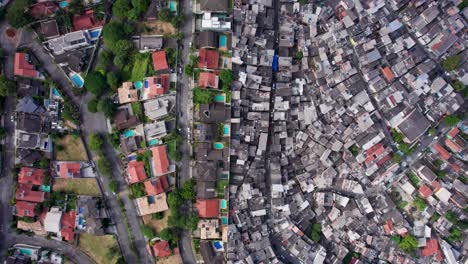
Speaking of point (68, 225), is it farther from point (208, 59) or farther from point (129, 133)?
point (208, 59)

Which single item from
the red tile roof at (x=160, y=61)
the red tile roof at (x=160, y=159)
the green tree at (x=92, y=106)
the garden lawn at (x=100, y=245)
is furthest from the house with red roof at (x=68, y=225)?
the red tile roof at (x=160, y=61)

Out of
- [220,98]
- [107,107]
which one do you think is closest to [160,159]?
[107,107]

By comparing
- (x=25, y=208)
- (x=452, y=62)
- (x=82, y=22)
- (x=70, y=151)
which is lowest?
(x=25, y=208)

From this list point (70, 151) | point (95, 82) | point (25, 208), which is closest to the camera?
point (95, 82)

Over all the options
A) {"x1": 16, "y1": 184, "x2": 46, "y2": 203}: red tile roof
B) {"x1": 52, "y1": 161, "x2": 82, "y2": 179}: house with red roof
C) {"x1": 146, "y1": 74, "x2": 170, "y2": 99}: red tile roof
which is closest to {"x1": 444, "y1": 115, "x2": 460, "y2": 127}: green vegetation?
{"x1": 146, "y1": 74, "x2": 170, "y2": 99}: red tile roof

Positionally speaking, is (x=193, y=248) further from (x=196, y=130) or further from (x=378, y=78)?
(x=378, y=78)

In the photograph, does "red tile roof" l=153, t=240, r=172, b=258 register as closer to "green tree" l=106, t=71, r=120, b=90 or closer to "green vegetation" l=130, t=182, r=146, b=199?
"green vegetation" l=130, t=182, r=146, b=199

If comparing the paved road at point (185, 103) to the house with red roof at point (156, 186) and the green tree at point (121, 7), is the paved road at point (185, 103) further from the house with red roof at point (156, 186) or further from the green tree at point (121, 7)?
the green tree at point (121, 7)
